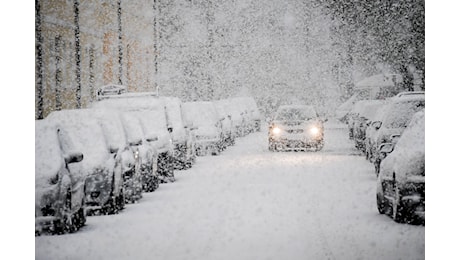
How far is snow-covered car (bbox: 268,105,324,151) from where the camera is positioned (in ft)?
66.9

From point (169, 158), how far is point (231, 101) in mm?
14085

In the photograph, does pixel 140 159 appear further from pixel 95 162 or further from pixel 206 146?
pixel 206 146

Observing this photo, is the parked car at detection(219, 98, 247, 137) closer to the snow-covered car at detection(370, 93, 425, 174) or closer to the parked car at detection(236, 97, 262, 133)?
the parked car at detection(236, 97, 262, 133)

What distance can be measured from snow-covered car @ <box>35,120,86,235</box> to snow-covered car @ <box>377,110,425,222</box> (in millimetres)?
3477

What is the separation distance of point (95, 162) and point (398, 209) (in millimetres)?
3805

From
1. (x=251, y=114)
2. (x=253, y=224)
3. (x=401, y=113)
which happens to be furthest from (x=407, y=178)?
(x=251, y=114)

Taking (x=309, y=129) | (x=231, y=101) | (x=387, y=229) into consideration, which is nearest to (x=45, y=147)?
(x=387, y=229)

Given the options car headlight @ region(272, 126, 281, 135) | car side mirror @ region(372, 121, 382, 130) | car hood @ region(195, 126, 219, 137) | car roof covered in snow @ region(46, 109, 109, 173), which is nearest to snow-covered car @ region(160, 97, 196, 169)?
car hood @ region(195, 126, 219, 137)

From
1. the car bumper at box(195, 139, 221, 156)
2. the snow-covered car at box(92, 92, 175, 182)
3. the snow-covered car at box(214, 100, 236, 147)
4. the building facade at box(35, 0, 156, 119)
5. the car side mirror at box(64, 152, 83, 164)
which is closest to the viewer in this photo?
the car side mirror at box(64, 152, 83, 164)

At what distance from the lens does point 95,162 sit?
11016 mm

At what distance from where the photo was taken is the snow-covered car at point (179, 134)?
17031 mm

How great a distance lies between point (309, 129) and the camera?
67.0ft

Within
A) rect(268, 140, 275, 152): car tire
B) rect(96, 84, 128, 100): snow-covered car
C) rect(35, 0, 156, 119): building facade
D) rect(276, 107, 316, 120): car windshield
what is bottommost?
rect(268, 140, 275, 152): car tire

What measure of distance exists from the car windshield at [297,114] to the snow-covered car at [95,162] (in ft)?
31.5
